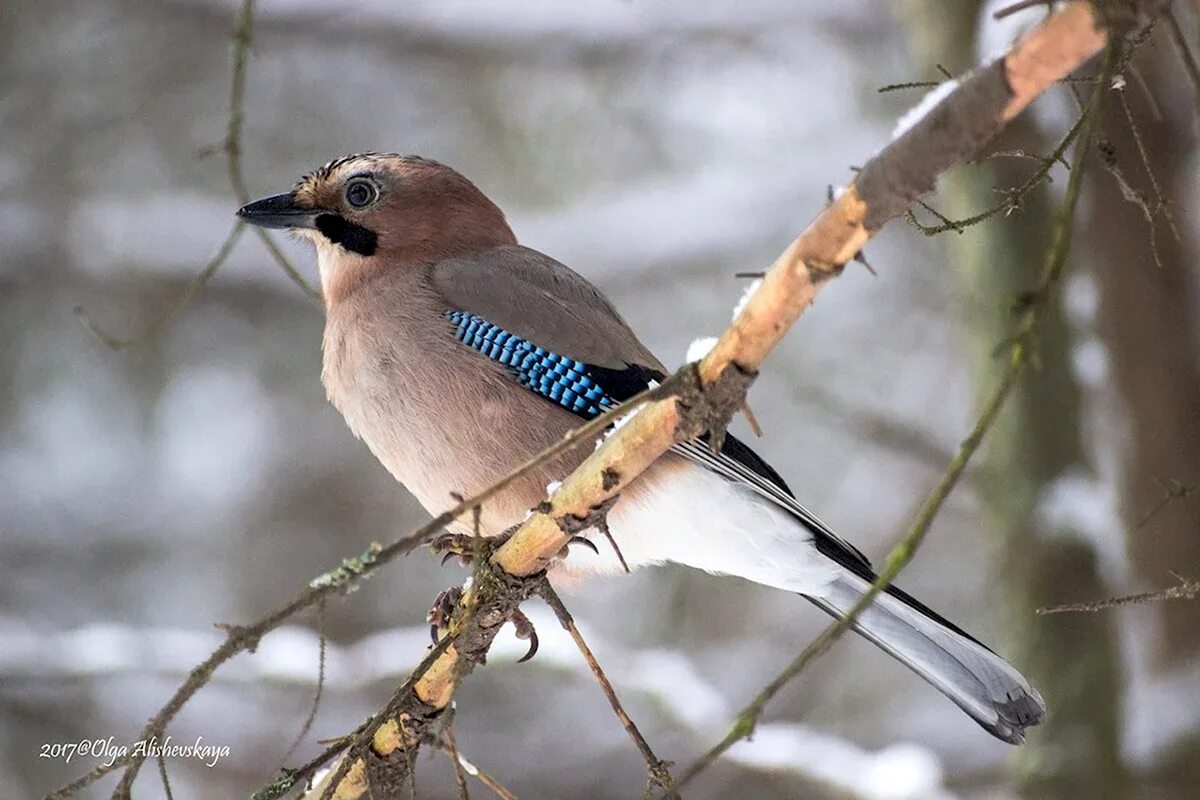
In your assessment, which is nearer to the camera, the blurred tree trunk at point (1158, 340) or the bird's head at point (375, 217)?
the bird's head at point (375, 217)

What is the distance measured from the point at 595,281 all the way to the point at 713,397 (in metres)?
4.46

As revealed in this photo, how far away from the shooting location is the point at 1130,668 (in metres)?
4.39

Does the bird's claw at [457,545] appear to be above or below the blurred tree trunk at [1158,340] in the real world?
below

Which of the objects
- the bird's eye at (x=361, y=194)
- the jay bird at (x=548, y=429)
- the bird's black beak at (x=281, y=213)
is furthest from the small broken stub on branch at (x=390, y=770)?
the bird's eye at (x=361, y=194)

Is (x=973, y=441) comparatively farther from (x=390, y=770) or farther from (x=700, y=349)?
(x=390, y=770)

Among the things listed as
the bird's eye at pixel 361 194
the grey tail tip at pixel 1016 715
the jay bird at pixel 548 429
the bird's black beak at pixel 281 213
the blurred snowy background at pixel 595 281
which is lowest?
the grey tail tip at pixel 1016 715

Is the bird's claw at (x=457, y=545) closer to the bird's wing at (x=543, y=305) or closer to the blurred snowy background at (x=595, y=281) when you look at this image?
the bird's wing at (x=543, y=305)

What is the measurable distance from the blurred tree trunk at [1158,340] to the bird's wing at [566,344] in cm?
181

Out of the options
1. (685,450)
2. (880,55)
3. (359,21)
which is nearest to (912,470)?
(880,55)

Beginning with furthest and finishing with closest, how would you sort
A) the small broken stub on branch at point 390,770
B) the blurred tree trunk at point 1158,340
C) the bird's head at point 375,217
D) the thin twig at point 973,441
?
the blurred tree trunk at point 1158,340 < the bird's head at point 375,217 < the small broken stub on branch at point 390,770 < the thin twig at point 973,441

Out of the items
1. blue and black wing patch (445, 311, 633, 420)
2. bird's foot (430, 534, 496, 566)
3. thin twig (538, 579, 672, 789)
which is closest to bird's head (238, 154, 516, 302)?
blue and black wing patch (445, 311, 633, 420)

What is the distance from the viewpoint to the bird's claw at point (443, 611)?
2757 millimetres

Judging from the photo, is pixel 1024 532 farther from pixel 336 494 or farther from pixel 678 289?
pixel 336 494

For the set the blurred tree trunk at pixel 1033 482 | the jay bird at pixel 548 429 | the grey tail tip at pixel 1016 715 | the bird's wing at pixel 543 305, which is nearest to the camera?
the grey tail tip at pixel 1016 715
